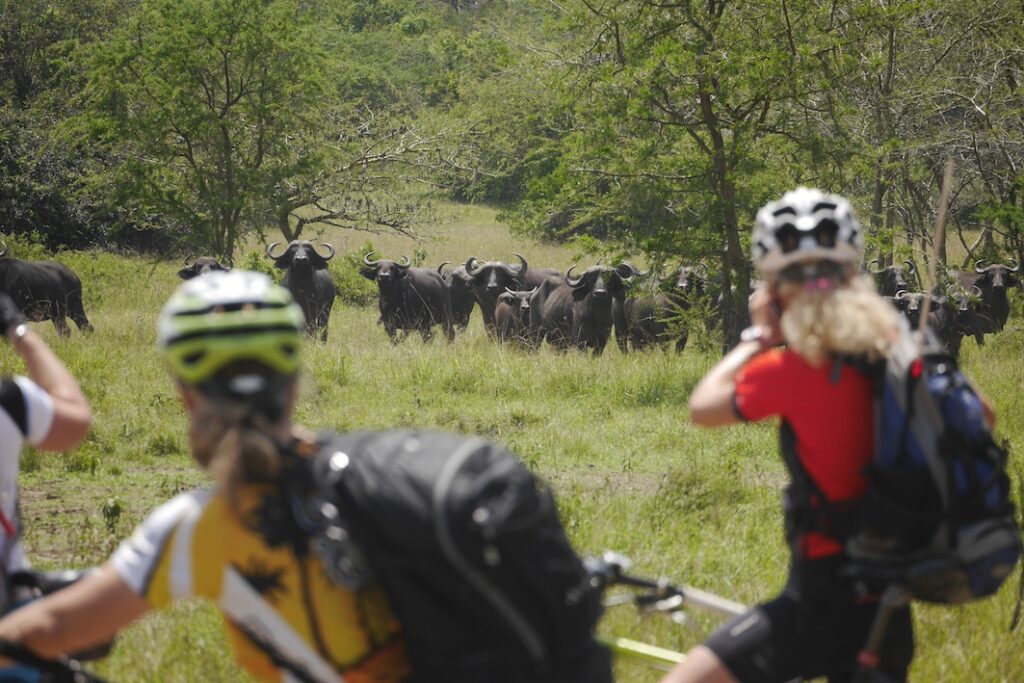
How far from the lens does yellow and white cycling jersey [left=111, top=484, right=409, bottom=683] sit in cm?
210

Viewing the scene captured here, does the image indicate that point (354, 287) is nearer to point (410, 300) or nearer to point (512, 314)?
point (410, 300)

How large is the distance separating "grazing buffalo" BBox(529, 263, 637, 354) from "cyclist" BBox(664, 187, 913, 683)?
46.6ft

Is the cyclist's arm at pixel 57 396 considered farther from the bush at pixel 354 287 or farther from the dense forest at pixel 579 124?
the bush at pixel 354 287

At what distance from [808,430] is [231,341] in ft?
4.67

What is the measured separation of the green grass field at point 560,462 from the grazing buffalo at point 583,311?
1421 mm

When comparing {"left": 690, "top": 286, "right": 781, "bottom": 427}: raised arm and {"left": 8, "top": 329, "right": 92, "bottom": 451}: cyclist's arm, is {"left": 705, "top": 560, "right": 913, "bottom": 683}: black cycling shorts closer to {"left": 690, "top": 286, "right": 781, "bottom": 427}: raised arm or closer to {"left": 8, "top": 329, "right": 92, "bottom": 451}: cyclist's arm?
{"left": 690, "top": 286, "right": 781, "bottom": 427}: raised arm

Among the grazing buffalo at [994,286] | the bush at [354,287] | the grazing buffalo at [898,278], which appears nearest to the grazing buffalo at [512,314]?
the grazing buffalo at [898,278]

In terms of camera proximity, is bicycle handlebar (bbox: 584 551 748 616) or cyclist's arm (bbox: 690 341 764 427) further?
cyclist's arm (bbox: 690 341 764 427)

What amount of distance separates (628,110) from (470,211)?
3144cm

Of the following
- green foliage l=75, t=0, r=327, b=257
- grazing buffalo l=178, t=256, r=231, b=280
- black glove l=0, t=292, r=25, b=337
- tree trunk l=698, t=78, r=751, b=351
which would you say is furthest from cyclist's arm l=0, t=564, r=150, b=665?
green foliage l=75, t=0, r=327, b=257

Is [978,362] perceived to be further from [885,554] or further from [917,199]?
[885,554]

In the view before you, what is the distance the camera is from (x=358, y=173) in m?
25.1

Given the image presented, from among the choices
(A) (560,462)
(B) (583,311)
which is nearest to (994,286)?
(B) (583,311)

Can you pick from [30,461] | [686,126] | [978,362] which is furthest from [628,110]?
[30,461]
